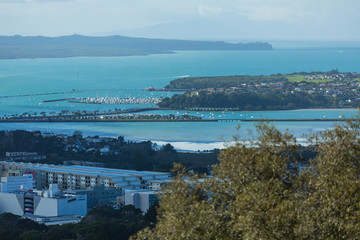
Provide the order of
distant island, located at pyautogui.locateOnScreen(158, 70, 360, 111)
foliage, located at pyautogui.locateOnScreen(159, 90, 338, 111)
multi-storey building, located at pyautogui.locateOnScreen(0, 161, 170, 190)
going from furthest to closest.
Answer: distant island, located at pyautogui.locateOnScreen(158, 70, 360, 111) → foliage, located at pyautogui.locateOnScreen(159, 90, 338, 111) → multi-storey building, located at pyautogui.locateOnScreen(0, 161, 170, 190)

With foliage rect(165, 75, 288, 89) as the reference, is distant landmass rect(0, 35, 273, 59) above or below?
below

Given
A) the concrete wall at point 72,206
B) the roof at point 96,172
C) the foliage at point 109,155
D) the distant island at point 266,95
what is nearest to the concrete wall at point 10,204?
the concrete wall at point 72,206

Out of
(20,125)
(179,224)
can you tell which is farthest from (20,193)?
(20,125)

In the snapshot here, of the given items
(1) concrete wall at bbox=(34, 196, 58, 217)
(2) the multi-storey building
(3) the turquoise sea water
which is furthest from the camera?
(3) the turquoise sea water

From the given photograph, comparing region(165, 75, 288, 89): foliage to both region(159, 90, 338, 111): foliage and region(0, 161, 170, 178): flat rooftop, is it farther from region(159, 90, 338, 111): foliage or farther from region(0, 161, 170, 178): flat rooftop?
region(0, 161, 170, 178): flat rooftop

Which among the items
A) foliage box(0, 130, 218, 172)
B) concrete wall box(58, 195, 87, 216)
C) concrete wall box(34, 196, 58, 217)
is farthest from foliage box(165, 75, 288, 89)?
concrete wall box(34, 196, 58, 217)

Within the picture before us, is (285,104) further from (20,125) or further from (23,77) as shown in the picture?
(23,77)
